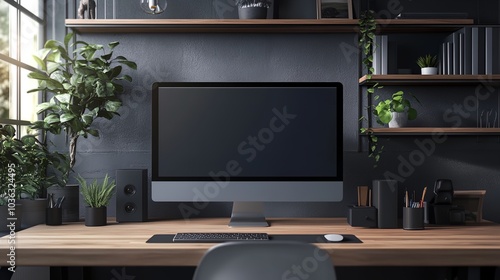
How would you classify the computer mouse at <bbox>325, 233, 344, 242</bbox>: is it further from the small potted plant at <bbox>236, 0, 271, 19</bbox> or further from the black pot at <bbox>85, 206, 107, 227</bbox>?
the small potted plant at <bbox>236, 0, 271, 19</bbox>

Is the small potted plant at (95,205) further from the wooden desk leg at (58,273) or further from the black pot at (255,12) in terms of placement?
the black pot at (255,12)

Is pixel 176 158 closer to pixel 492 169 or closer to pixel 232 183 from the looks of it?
pixel 232 183

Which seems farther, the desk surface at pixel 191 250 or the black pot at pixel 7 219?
the black pot at pixel 7 219

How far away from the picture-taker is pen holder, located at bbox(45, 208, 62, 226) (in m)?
2.46

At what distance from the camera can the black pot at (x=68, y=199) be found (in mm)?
2527

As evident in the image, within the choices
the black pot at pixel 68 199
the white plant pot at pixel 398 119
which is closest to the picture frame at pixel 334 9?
the white plant pot at pixel 398 119

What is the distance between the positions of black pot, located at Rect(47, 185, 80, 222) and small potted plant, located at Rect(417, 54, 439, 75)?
69.3 inches

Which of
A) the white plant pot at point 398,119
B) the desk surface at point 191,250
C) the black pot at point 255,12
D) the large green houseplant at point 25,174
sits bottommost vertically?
the desk surface at point 191,250

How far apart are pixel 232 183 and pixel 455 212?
40.7 inches

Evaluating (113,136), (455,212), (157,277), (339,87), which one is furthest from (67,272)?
(455,212)

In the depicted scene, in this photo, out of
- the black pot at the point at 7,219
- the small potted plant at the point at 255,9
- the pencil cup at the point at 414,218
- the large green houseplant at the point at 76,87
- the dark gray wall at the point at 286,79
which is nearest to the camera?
the black pot at the point at 7,219

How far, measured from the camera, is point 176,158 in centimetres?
247

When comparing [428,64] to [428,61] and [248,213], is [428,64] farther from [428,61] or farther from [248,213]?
[248,213]

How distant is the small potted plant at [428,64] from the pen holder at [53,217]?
1837 millimetres
